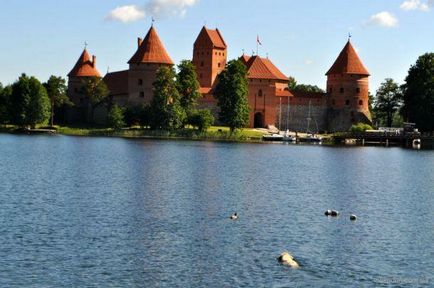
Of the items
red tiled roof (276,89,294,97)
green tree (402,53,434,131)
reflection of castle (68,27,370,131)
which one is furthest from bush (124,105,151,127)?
green tree (402,53,434,131)

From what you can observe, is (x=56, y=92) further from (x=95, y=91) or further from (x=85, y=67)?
(x=85, y=67)

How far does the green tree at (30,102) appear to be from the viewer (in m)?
85.6

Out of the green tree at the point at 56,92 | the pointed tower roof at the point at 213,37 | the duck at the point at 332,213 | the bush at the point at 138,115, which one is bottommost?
the duck at the point at 332,213

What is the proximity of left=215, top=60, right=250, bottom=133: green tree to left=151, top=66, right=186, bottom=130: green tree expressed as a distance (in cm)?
480

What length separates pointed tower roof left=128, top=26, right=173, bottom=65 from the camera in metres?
93.4

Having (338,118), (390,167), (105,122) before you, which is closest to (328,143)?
(338,118)

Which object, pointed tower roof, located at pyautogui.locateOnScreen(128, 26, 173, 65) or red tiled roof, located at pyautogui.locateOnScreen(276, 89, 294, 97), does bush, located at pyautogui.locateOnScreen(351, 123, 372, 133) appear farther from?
pointed tower roof, located at pyautogui.locateOnScreen(128, 26, 173, 65)

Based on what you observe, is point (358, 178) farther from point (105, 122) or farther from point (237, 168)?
point (105, 122)

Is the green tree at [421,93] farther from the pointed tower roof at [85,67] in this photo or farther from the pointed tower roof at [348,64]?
the pointed tower roof at [85,67]

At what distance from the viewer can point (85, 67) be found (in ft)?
338

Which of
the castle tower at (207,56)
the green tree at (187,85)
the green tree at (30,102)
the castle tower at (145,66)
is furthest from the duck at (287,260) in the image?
the castle tower at (207,56)

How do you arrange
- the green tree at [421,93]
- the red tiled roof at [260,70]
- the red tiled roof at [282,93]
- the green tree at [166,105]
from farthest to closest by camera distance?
the red tiled roof at [282,93] → the red tiled roof at [260,70] → the green tree at [421,93] → the green tree at [166,105]

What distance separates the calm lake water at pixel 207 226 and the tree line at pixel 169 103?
3516 centimetres

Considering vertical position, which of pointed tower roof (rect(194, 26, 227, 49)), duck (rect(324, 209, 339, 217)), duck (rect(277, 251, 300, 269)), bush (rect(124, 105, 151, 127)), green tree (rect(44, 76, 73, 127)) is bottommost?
duck (rect(277, 251, 300, 269))
